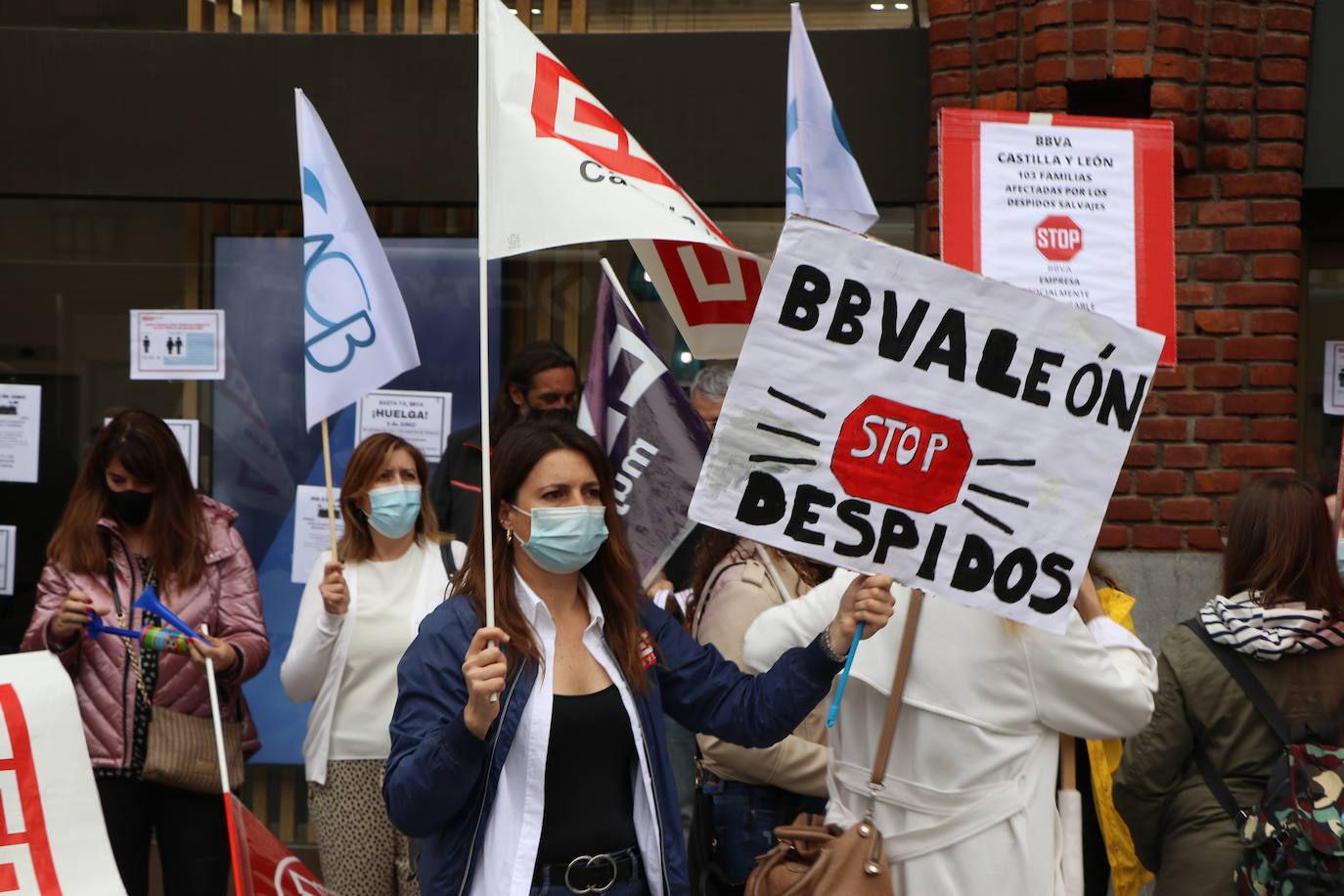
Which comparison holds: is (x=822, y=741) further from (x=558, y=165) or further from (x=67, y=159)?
(x=67, y=159)

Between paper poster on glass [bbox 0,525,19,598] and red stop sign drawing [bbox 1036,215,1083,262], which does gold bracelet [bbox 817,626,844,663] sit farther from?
paper poster on glass [bbox 0,525,19,598]

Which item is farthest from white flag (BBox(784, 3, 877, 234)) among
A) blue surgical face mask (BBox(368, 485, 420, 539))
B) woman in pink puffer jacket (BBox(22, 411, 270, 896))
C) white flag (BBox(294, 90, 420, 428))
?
woman in pink puffer jacket (BBox(22, 411, 270, 896))

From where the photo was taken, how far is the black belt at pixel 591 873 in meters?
3.12

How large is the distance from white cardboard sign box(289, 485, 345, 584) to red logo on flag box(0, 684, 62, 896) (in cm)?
367

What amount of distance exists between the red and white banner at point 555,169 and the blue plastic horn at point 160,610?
189cm

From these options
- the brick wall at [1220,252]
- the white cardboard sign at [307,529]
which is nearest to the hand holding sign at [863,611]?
the brick wall at [1220,252]

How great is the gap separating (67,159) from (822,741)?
4590 mm

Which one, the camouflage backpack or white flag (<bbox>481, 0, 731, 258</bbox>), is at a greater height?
white flag (<bbox>481, 0, 731, 258</bbox>)

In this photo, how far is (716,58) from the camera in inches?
264

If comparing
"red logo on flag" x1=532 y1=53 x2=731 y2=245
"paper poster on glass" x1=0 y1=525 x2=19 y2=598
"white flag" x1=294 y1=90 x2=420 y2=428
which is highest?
"red logo on flag" x1=532 y1=53 x2=731 y2=245

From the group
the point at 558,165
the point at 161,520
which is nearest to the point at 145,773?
the point at 161,520

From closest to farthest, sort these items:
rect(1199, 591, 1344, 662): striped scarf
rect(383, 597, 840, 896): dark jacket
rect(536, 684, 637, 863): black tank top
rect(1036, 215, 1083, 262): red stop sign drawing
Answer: rect(383, 597, 840, 896): dark jacket < rect(536, 684, 637, 863): black tank top < rect(1199, 591, 1344, 662): striped scarf < rect(1036, 215, 1083, 262): red stop sign drawing

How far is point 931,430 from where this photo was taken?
3.34 meters

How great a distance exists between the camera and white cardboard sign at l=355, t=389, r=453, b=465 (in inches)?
289
